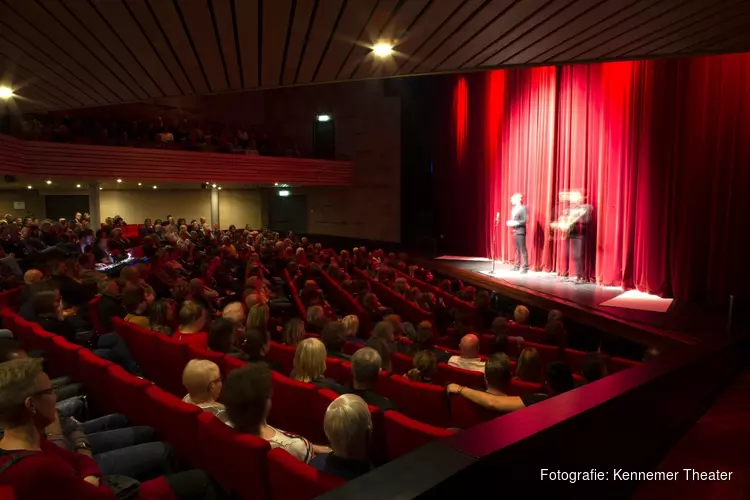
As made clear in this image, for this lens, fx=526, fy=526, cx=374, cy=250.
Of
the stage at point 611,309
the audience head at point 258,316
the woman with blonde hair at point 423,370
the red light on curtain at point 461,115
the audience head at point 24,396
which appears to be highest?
the red light on curtain at point 461,115

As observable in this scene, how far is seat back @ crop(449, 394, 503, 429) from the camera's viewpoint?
2.30 m

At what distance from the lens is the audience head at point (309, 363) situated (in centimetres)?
263

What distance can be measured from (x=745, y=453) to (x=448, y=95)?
35.7 feet

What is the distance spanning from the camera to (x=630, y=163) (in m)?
7.62

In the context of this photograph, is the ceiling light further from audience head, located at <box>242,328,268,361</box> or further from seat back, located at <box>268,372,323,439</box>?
seat back, located at <box>268,372,323,439</box>

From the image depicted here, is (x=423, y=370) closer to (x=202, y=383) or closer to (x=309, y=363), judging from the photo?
(x=309, y=363)

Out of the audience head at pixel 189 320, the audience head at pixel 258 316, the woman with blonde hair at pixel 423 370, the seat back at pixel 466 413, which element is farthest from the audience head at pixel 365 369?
the audience head at pixel 189 320

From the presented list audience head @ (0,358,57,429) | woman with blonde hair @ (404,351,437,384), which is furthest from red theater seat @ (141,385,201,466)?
woman with blonde hair @ (404,351,437,384)

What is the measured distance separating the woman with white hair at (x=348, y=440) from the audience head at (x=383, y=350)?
142 centimetres

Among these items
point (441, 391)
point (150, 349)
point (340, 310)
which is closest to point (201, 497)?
point (441, 391)

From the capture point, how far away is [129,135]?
522 inches

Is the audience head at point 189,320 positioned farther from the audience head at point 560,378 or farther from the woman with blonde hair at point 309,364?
the audience head at point 560,378

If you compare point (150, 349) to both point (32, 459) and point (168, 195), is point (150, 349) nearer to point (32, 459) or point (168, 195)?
point (32, 459)

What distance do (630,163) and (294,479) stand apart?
7563 millimetres
